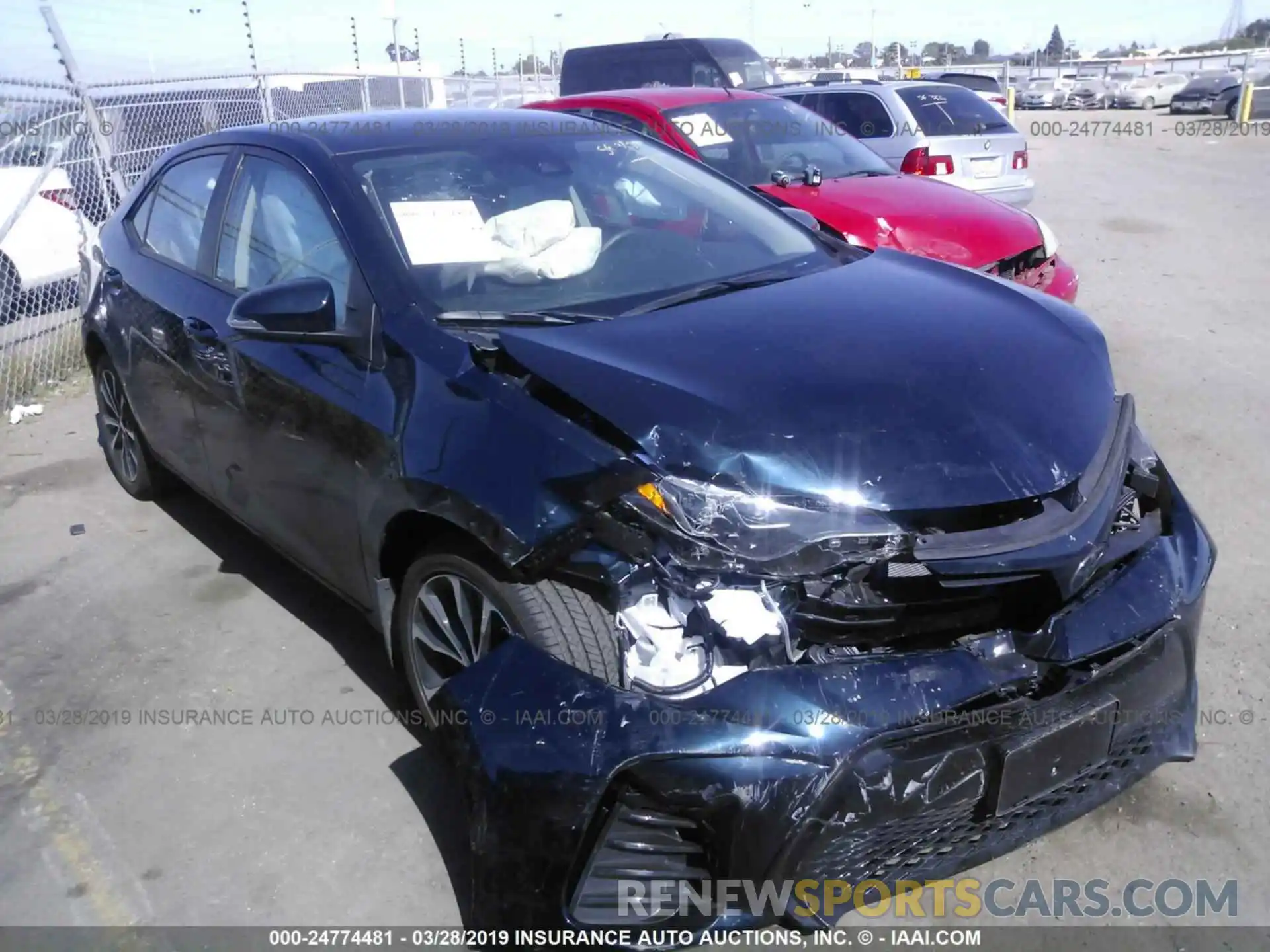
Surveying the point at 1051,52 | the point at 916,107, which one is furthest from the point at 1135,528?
the point at 1051,52

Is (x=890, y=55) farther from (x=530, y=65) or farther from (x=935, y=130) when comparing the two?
(x=935, y=130)

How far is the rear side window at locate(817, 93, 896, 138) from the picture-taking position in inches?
395

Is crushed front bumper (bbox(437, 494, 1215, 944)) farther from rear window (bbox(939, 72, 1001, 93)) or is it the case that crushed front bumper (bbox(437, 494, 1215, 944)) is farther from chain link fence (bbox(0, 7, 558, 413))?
rear window (bbox(939, 72, 1001, 93))

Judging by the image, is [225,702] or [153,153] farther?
[153,153]

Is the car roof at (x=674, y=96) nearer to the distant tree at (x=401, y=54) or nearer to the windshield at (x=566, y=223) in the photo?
the windshield at (x=566, y=223)

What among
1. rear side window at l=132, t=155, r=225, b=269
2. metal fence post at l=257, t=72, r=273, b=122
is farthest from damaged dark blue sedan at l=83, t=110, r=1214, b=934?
metal fence post at l=257, t=72, r=273, b=122

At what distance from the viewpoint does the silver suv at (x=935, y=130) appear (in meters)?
9.56

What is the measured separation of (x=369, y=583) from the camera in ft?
9.75

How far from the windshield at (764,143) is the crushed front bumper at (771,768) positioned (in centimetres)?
549

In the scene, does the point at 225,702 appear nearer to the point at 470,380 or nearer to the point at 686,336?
the point at 470,380

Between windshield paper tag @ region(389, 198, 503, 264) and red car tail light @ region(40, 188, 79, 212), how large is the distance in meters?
6.08

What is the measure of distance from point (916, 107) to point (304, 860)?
9930 millimetres

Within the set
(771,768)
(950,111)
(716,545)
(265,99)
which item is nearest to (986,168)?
(950,111)

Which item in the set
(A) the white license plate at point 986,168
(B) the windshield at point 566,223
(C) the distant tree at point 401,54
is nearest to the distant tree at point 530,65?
(C) the distant tree at point 401,54
